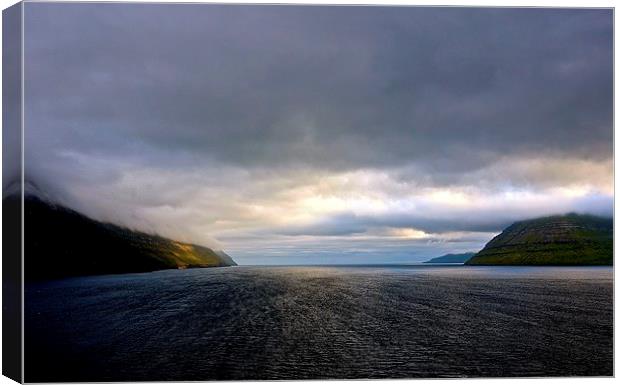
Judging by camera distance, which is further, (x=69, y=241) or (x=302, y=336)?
(x=69, y=241)

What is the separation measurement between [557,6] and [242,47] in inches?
432

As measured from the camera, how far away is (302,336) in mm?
25109

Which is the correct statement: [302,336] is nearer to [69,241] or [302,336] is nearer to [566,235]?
[566,235]

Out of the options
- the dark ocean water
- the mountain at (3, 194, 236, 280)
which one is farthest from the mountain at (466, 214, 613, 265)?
the mountain at (3, 194, 236, 280)

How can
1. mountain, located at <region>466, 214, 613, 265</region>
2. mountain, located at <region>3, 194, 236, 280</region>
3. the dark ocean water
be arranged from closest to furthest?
the dark ocean water, mountain, located at <region>3, 194, 236, 280</region>, mountain, located at <region>466, 214, 613, 265</region>

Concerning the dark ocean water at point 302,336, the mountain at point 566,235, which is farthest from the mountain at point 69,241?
the mountain at point 566,235

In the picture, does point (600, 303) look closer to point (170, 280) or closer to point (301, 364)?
point (301, 364)

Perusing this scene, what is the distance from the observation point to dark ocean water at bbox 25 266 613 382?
69.9 ft

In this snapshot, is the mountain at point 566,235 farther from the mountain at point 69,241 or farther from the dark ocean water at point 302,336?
the mountain at point 69,241

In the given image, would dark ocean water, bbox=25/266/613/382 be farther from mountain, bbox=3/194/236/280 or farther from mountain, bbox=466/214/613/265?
mountain, bbox=466/214/613/265

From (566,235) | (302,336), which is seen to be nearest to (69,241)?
(302,336)

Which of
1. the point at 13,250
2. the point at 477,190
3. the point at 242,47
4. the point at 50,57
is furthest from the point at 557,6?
the point at 13,250

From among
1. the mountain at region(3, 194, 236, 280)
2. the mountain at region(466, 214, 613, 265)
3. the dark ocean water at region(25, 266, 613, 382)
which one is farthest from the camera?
the mountain at region(466, 214, 613, 265)

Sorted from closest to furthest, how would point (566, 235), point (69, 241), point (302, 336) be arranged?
point (302, 336) → point (566, 235) → point (69, 241)
